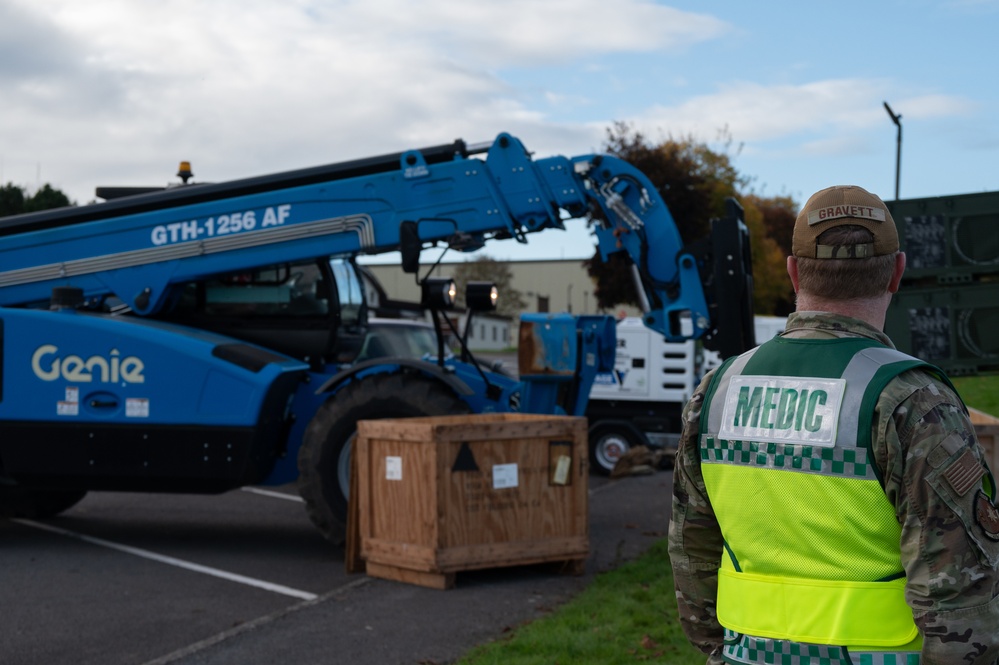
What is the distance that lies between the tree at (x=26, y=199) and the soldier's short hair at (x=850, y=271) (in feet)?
156

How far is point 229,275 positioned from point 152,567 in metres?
2.63

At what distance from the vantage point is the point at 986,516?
89.6 inches

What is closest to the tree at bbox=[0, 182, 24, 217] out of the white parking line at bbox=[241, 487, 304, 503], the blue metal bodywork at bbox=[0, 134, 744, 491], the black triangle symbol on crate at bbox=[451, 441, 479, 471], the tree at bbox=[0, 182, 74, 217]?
the tree at bbox=[0, 182, 74, 217]

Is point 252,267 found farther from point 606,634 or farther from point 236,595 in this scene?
point 606,634

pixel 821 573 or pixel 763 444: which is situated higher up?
pixel 763 444

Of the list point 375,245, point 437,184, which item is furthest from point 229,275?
point 437,184

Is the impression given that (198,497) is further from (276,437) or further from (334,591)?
(334,591)

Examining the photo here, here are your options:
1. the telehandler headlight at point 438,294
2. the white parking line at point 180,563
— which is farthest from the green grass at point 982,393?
the white parking line at point 180,563

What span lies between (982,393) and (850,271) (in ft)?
63.5

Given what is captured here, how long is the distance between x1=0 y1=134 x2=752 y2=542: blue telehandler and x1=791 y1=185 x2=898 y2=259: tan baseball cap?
622 cm

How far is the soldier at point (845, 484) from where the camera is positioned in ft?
7.36

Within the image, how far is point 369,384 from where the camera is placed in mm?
8953

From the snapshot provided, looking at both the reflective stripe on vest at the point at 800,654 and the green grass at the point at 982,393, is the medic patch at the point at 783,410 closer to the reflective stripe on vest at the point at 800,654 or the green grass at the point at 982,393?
the reflective stripe on vest at the point at 800,654

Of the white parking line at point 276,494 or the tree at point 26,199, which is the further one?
the tree at point 26,199
